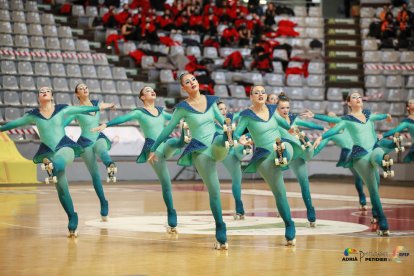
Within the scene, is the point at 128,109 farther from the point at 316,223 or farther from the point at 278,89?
the point at 316,223

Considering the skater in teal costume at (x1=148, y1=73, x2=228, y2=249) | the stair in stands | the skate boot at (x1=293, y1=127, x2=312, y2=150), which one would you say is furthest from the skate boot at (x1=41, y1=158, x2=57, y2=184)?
the stair in stands

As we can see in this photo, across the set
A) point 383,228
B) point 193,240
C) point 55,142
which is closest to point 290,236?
point 193,240

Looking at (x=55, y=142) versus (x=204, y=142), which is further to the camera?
(x=55, y=142)

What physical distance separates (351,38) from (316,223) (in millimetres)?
17912

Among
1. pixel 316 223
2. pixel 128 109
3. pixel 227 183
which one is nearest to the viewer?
pixel 316 223

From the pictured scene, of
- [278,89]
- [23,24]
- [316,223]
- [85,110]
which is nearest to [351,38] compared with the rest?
[278,89]

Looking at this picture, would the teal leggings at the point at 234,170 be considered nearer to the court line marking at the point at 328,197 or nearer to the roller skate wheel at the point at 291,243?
the roller skate wheel at the point at 291,243

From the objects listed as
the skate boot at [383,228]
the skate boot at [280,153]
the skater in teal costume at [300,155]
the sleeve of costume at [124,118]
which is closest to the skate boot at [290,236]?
the skate boot at [280,153]

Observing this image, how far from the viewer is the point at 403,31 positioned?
28484 millimetres

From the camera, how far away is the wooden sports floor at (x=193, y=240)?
27.0 feet

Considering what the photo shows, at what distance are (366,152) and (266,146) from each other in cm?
163

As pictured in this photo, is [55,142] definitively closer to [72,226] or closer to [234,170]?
[72,226]

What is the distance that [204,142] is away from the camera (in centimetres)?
983

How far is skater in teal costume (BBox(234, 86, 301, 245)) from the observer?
9930 mm
